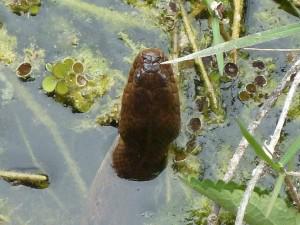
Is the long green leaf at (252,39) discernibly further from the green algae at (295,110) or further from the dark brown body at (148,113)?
the green algae at (295,110)

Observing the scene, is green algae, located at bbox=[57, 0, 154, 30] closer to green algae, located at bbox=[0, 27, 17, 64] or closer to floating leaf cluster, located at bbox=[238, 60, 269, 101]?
green algae, located at bbox=[0, 27, 17, 64]

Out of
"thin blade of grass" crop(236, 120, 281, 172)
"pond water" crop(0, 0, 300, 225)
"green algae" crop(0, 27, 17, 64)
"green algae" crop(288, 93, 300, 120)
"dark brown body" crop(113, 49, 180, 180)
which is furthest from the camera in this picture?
"green algae" crop(0, 27, 17, 64)

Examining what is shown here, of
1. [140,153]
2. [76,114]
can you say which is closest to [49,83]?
[76,114]

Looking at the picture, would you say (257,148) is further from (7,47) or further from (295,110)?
(7,47)

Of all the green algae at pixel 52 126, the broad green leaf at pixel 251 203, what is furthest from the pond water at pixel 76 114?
the broad green leaf at pixel 251 203

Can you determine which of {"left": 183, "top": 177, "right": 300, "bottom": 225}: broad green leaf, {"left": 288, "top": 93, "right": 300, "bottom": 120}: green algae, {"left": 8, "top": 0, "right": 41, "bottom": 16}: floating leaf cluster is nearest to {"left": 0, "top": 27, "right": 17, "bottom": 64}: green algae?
{"left": 8, "top": 0, "right": 41, "bottom": 16}: floating leaf cluster

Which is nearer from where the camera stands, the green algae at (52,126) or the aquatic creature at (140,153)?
the aquatic creature at (140,153)

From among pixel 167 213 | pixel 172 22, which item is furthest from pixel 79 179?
pixel 172 22
